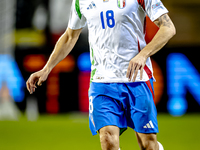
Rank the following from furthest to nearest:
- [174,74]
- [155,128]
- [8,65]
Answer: [8,65] < [174,74] < [155,128]

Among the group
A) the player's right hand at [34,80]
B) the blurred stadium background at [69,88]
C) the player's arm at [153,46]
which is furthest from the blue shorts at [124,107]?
the blurred stadium background at [69,88]

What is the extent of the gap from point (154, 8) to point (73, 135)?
16.1 feet

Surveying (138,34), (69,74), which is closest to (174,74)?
(69,74)

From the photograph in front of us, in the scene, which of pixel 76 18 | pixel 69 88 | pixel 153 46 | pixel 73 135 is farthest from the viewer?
pixel 69 88

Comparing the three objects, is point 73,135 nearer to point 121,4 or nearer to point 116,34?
point 116,34

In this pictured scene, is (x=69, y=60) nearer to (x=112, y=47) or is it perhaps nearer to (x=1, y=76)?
(x=1, y=76)

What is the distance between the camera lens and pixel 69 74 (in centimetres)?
1014

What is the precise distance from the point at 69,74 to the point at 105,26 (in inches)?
280

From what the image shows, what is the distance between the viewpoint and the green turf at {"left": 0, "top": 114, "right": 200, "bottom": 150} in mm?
6102

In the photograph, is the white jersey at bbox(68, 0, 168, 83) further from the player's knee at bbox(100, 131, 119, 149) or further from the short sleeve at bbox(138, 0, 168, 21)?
the player's knee at bbox(100, 131, 119, 149)

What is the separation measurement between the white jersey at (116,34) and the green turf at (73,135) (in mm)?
2977

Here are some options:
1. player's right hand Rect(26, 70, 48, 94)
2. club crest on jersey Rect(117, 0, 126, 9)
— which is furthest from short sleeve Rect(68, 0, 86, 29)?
player's right hand Rect(26, 70, 48, 94)

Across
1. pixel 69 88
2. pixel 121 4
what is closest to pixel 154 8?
pixel 121 4

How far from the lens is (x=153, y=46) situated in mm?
2826
